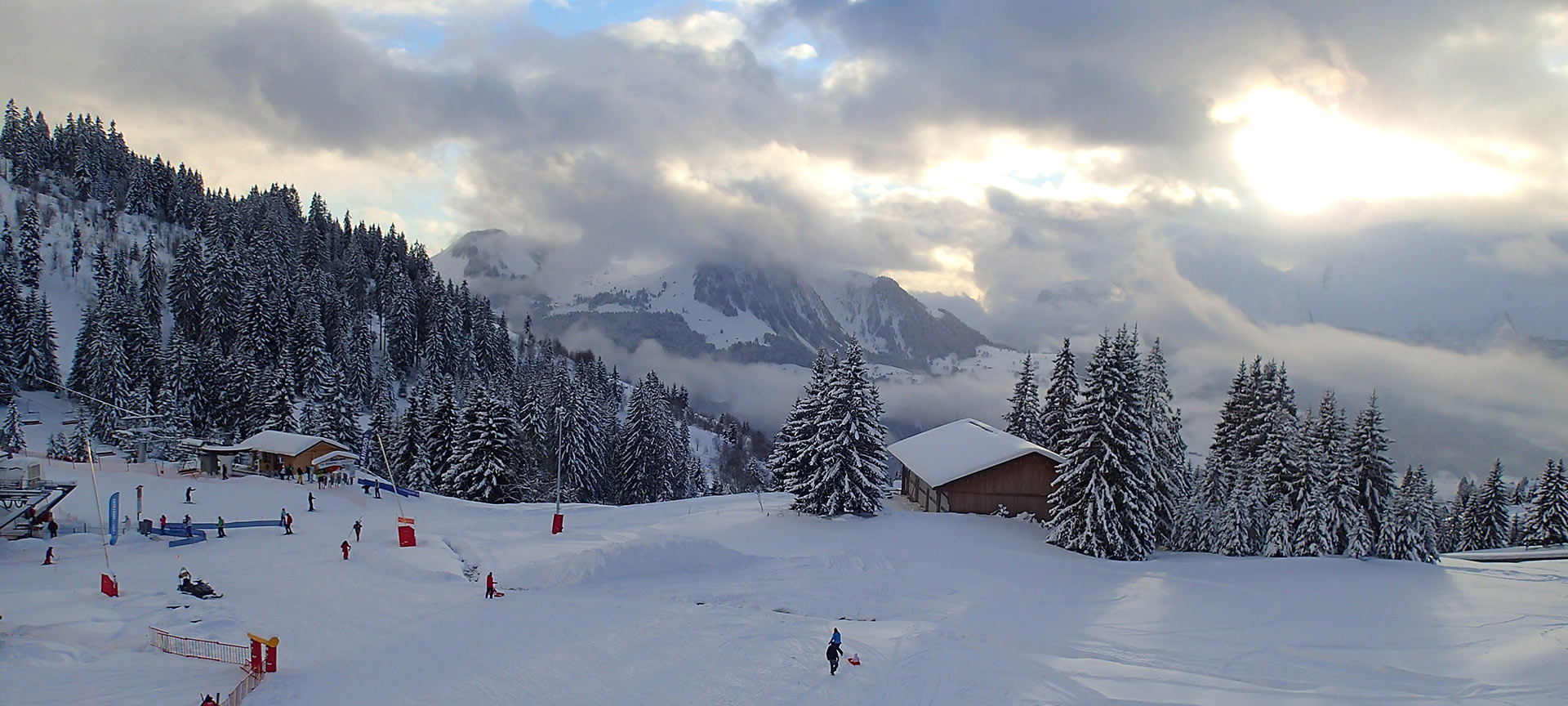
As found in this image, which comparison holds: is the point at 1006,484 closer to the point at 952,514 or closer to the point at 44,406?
the point at 952,514

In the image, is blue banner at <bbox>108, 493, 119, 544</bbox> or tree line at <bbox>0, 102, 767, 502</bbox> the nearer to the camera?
blue banner at <bbox>108, 493, 119, 544</bbox>

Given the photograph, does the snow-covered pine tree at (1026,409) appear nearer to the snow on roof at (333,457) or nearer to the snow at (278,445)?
the snow on roof at (333,457)

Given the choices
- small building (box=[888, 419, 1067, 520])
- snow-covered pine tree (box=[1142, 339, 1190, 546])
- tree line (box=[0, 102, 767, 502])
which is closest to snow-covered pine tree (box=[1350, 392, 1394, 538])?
snow-covered pine tree (box=[1142, 339, 1190, 546])

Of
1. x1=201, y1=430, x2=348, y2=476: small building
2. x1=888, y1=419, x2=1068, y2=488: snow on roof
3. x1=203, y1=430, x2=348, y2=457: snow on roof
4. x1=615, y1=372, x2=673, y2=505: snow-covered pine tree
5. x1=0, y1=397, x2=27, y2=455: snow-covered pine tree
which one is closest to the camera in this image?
x1=888, y1=419, x2=1068, y2=488: snow on roof

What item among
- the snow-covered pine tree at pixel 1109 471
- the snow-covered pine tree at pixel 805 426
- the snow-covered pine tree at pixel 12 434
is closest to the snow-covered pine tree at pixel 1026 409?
the snow-covered pine tree at pixel 1109 471

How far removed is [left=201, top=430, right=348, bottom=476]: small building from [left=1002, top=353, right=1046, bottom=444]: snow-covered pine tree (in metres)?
54.7

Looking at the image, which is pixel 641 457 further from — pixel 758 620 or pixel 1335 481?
pixel 1335 481

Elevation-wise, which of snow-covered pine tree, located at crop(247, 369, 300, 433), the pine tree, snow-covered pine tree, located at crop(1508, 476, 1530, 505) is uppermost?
the pine tree

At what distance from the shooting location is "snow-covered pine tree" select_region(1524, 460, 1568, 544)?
2159 inches

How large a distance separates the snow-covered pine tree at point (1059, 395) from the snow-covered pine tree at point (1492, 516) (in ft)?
141

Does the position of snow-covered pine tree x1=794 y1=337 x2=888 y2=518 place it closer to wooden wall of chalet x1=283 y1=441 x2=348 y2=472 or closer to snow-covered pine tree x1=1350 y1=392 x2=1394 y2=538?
snow-covered pine tree x1=1350 y1=392 x2=1394 y2=538

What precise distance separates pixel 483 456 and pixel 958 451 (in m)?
35.6

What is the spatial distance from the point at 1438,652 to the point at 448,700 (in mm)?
28107

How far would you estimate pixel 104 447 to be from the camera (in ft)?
212
